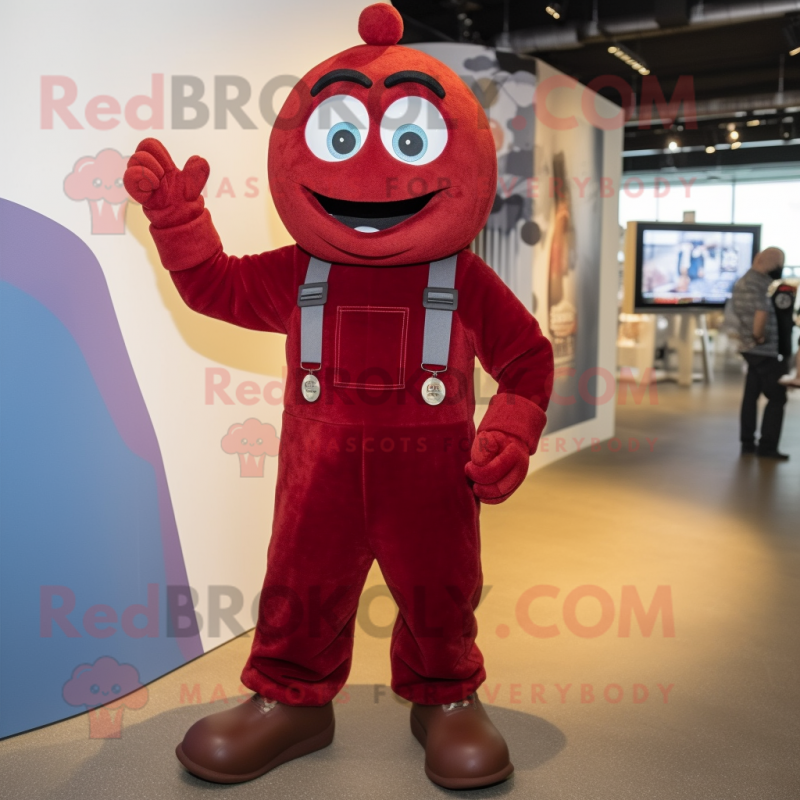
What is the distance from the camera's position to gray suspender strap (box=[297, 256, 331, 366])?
1.78m

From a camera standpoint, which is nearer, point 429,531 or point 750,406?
point 429,531

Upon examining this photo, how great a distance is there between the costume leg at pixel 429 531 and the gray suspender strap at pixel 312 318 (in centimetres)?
20

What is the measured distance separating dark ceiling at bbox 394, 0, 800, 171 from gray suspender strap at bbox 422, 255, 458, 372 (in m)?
6.33

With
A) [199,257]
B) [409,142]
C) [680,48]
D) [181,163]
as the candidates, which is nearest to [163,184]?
[199,257]

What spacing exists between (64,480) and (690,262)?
7430 mm

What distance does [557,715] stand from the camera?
7.20ft

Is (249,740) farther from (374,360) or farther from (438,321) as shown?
(438,321)

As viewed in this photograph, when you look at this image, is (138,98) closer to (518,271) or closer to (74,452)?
(74,452)

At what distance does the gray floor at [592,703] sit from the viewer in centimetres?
187

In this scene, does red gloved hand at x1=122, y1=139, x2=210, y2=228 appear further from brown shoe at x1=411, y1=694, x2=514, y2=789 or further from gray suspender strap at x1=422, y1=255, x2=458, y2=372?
brown shoe at x1=411, y1=694, x2=514, y2=789

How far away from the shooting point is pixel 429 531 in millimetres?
1788

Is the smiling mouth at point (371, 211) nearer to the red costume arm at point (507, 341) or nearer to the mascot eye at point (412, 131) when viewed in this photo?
the mascot eye at point (412, 131)

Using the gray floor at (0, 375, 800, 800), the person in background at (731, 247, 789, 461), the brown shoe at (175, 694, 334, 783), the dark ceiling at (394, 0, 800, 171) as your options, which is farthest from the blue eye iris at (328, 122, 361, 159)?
the dark ceiling at (394, 0, 800, 171)

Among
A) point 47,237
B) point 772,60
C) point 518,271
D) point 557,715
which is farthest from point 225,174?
point 772,60
